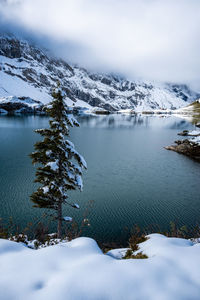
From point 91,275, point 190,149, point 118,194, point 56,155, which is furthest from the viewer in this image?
point 190,149

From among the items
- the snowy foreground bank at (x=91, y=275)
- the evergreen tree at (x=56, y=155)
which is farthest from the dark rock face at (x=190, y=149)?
the snowy foreground bank at (x=91, y=275)

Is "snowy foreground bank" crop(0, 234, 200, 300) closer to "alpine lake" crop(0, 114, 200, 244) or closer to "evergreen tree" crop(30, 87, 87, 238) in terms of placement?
"evergreen tree" crop(30, 87, 87, 238)

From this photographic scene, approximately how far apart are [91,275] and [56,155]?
9936mm

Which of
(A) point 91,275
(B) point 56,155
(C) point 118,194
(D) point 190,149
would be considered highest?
(B) point 56,155

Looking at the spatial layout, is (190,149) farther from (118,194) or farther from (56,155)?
(56,155)

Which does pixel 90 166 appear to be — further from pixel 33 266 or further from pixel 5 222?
pixel 33 266

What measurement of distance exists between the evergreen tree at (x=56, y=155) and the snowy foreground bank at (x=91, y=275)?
6.74m

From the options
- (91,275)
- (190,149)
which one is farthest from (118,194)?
(190,149)

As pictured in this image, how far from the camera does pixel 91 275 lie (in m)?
5.32

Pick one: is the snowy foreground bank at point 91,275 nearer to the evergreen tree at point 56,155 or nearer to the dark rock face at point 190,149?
the evergreen tree at point 56,155

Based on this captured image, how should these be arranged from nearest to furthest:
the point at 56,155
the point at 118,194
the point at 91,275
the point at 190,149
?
the point at 91,275
the point at 56,155
the point at 118,194
the point at 190,149

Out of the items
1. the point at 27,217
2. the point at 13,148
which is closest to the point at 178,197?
the point at 27,217

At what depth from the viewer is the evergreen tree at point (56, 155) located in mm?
13212

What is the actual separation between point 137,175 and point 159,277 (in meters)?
29.0
